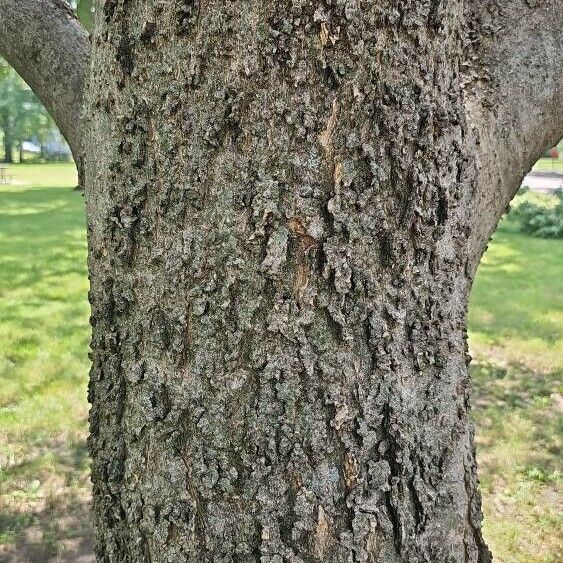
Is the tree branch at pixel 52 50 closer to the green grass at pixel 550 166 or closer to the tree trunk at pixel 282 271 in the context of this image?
the tree trunk at pixel 282 271

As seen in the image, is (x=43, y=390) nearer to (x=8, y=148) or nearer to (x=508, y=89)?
(x=508, y=89)

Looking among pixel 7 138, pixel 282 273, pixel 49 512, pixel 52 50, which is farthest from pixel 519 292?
pixel 7 138

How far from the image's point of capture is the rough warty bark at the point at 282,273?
1.29 metres

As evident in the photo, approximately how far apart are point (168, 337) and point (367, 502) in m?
0.52

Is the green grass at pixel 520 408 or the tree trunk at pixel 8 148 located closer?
the green grass at pixel 520 408

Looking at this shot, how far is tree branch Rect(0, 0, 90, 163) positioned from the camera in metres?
1.98

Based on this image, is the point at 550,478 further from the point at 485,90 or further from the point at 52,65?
the point at 52,65

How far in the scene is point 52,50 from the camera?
200 centimetres

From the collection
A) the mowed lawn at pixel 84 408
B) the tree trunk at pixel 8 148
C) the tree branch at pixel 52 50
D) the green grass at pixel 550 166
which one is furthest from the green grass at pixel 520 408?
the tree trunk at pixel 8 148

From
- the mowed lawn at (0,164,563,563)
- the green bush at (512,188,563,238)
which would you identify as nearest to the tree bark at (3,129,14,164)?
the mowed lawn at (0,164,563,563)

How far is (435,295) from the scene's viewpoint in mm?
1431

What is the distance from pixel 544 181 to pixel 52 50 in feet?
73.9

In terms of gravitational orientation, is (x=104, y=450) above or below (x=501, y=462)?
above

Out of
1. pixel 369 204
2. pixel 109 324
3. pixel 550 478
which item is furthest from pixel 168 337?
pixel 550 478
